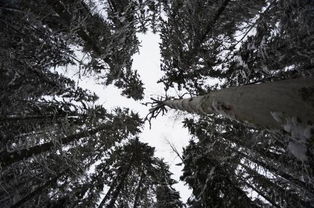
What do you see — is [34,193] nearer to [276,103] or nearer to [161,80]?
[161,80]

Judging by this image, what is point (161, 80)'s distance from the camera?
381 inches

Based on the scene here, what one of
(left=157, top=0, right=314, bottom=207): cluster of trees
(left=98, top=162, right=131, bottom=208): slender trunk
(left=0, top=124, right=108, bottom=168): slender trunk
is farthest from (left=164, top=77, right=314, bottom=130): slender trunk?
(left=98, top=162, right=131, bottom=208): slender trunk

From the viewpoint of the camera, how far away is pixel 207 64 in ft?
28.0

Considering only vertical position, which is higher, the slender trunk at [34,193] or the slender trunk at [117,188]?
the slender trunk at [117,188]

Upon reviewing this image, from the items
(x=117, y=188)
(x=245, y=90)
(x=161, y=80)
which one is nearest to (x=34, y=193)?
(x=117, y=188)

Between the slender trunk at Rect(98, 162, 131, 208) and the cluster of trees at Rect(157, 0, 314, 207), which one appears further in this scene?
the slender trunk at Rect(98, 162, 131, 208)

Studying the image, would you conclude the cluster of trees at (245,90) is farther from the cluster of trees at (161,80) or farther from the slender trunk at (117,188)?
the slender trunk at (117,188)

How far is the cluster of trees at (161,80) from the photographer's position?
18.9 feet

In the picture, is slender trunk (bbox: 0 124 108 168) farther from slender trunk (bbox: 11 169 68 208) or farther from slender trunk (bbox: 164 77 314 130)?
slender trunk (bbox: 164 77 314 130)

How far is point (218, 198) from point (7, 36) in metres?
8.83

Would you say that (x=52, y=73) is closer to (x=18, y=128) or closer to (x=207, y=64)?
(x=18, y=128)

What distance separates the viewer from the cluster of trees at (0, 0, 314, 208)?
18.9 ft

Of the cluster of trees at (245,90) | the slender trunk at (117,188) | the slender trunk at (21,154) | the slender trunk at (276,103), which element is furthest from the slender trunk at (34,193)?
the slender trunk at (276,103)

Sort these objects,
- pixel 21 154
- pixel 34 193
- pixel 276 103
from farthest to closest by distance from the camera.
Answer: pixel 34 193 < pixel 21 154 < pixel 276 103
